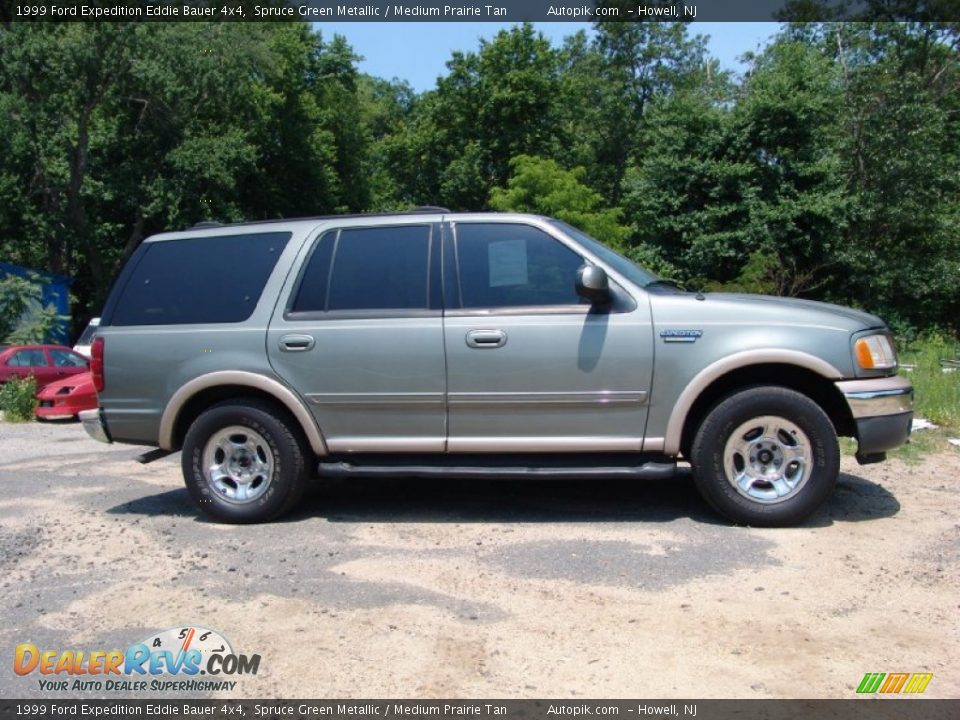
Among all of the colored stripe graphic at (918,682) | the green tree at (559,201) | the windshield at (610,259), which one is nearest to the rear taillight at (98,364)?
the windshield at (610,259)

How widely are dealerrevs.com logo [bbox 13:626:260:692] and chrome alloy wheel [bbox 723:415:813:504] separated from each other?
313cm

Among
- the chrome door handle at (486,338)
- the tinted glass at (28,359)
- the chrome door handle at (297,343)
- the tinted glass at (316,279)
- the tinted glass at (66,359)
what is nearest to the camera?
the chrome door handle at (486,338)

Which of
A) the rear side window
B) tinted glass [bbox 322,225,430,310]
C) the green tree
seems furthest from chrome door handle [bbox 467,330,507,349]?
the green tree

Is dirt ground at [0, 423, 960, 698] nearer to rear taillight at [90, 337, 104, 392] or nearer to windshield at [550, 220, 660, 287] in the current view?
rear taillight at [90, 337, 104, 392]

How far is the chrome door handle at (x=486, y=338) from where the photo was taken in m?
5.75

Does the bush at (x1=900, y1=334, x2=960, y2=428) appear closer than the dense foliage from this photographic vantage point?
Yes

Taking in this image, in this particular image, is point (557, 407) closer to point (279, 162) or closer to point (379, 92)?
point (279, 162)

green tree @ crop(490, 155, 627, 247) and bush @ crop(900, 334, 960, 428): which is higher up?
green tree @ crop(490, 155, 627, 247)

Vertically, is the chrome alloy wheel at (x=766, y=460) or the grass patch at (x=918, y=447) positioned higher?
the chrome alloy wheel at (x=766, y=460)

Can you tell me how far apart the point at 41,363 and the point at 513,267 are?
44.4 ft

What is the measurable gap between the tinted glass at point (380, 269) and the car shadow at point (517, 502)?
1.49 metres

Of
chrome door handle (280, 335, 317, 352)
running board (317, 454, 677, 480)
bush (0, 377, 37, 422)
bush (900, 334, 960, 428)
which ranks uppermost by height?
chrome door handle (280, 335, 317, 352)

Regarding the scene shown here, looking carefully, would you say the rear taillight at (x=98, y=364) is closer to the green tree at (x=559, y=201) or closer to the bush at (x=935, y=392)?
the bush at (x=935, y=392)

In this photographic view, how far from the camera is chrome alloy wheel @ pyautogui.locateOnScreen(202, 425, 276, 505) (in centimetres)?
614
